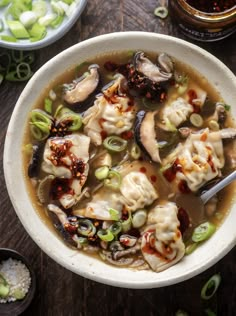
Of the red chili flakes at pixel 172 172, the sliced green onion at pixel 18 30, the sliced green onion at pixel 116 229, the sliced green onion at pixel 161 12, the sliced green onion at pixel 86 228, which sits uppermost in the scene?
the sliced green onion at pixel 161 12

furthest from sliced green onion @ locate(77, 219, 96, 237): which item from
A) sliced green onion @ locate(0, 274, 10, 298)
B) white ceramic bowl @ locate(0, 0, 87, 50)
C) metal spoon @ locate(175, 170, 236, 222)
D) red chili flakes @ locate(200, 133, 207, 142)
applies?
white ceramic bowl @ locate(0, 0, 87, 50)

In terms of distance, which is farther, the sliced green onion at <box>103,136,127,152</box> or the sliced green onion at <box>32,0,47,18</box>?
the sliced green onion at <box>32,0,47,18</box>

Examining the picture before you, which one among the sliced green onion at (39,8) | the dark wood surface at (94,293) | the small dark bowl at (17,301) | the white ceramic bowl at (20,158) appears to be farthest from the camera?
the sliced green onion at (39,8)

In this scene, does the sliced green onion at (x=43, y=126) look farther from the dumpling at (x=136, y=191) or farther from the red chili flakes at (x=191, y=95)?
the red chili flakes at (x=191, y=95)

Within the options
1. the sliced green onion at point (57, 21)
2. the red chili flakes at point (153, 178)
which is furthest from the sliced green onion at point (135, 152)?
the sliced green onion at point (57, 21)

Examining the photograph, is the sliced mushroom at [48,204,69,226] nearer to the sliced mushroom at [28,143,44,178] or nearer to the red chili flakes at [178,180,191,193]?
the sliced mushroom at [28,143,44,178]

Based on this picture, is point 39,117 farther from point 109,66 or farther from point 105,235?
A: point 105,235
